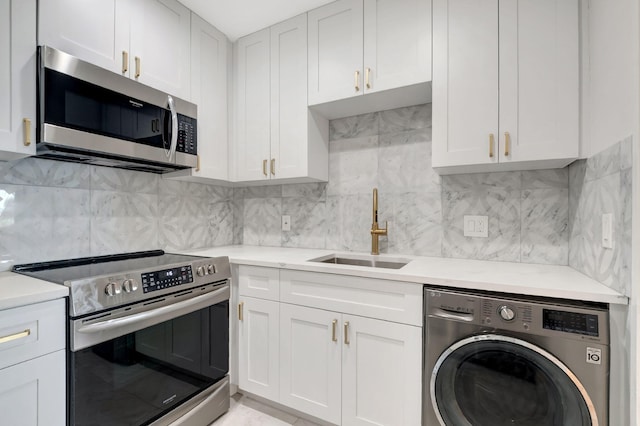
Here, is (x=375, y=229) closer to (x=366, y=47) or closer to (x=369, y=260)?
(x=369, y=260)

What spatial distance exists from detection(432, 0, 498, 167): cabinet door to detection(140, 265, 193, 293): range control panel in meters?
1.43

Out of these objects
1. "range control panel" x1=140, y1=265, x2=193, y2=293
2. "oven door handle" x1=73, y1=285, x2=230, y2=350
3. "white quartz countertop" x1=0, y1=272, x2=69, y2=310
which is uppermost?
"white quartz countertop" x1=0, y1=272, x2=69, y2=310

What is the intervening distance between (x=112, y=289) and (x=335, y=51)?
1768 mm

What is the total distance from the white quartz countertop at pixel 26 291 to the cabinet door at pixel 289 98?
1.36 metres

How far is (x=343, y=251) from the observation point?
2221 millimetres

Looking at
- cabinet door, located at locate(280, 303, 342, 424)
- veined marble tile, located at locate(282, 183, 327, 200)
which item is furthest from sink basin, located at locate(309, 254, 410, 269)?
veined marble tile, located at locate(282, 183, 327, 200)

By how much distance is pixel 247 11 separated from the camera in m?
2.02

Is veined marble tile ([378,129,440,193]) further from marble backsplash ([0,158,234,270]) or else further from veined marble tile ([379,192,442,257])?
marble backsplash ([0,158,234,270])

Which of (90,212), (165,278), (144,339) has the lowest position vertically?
(144,339)

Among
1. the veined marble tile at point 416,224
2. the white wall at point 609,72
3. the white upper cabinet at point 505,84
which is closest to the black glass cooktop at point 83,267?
the veined marble tile at point 416,224

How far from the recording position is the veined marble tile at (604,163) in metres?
1.05

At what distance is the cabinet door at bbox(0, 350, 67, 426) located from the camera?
1.00 meters

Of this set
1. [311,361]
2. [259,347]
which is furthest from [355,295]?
[259,347]

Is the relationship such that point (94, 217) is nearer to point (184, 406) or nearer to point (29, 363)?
point (29, 363)
